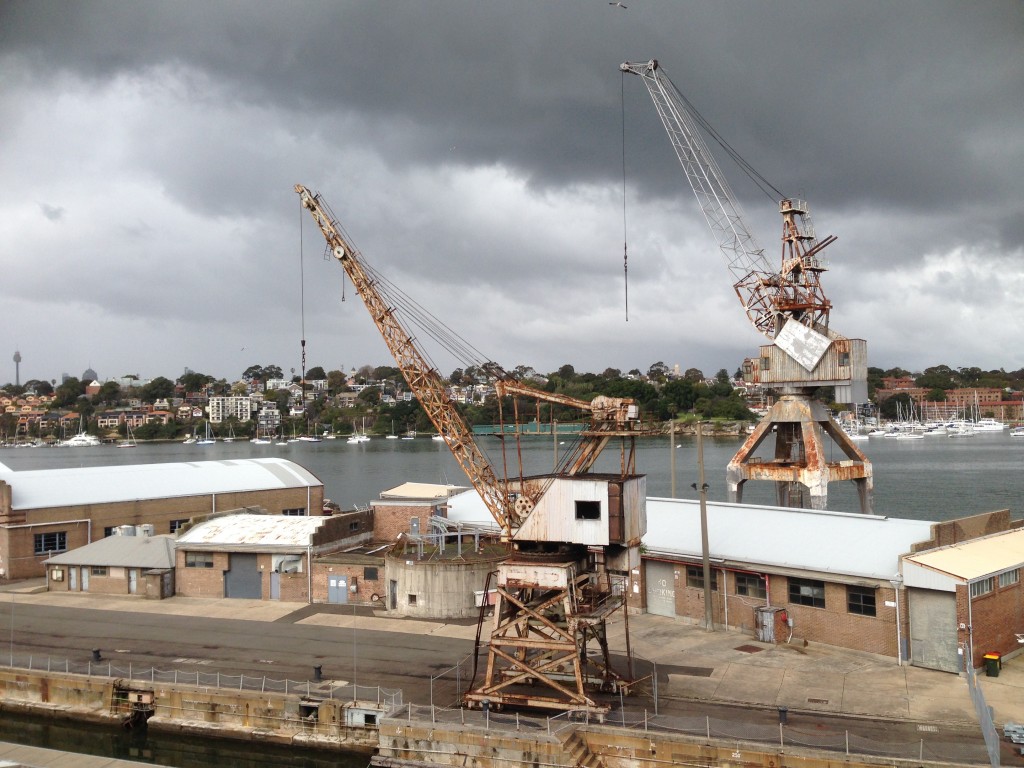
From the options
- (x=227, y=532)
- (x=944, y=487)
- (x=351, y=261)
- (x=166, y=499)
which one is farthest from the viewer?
(x=944, y=487)

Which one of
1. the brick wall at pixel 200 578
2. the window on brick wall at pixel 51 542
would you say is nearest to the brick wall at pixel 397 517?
the brick wall at pixel 200 578

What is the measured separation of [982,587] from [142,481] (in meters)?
43.1

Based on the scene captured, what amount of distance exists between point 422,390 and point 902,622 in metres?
17.9

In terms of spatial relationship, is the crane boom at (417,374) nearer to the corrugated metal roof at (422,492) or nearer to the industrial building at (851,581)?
the industrial building at (851,581)

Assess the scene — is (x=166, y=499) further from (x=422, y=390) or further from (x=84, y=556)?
(x=422, y=390)

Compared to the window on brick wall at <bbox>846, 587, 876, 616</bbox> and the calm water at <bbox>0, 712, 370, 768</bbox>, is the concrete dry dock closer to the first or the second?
the calm water at <bbox>0, 712, 370, 768</bbox>

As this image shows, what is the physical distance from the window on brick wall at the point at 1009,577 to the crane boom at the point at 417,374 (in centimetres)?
1549

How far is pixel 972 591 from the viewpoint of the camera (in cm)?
2450

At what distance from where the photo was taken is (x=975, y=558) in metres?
26.1

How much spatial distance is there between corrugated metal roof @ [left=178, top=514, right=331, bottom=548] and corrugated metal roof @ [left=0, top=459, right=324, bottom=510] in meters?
9.36

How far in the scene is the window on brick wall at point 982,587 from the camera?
80.7 ft

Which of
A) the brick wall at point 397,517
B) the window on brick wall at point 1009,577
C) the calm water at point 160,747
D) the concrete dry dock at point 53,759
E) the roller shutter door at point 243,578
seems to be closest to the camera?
the concrete dry dock at point 53,759

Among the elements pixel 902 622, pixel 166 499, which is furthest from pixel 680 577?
pixel 166 499

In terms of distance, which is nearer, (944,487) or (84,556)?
Answer: (84,556)
